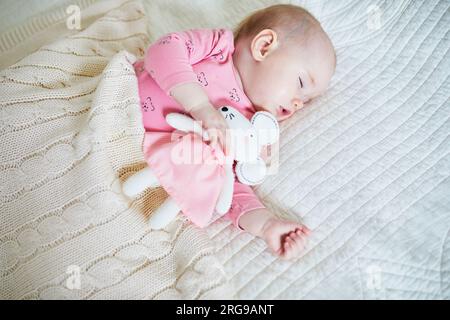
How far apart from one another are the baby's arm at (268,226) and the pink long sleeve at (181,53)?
278 millimetres

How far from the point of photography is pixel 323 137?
963mm

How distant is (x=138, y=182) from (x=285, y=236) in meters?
0.30

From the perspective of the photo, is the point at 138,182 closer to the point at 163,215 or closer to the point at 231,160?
the point at 163,215

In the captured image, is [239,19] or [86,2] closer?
[239,19]

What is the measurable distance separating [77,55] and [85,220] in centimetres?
49

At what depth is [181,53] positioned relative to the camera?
3.06ft

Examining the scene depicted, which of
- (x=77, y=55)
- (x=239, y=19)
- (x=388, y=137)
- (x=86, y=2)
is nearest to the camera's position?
(x=388, y=137)

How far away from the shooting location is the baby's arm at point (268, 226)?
0.80 metres

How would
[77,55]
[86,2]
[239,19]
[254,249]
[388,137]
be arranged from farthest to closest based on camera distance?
[86,2], [239,19], [77,55], [388,137], [254,249]

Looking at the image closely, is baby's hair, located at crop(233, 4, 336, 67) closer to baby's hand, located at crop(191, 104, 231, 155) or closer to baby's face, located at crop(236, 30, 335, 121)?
baby's face, located at crop(236, 30, 335, 121)

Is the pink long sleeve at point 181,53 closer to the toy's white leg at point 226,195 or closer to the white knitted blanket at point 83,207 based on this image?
the white knitted blanket at point 83,207

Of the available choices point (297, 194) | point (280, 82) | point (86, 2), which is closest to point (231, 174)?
point (297, 194)

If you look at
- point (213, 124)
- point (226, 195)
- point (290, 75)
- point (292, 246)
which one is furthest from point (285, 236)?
point (290, 75)
